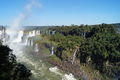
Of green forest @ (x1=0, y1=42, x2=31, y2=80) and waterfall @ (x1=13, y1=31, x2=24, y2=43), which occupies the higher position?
green forest @ (x1=0, y1=42, x2=31, y2=80)

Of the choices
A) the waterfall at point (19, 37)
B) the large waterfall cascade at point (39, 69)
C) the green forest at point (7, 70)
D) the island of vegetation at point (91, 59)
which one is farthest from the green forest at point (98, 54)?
the green forest at point (7, 70)

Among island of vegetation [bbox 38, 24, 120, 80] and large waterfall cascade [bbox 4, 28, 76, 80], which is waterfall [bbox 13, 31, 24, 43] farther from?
island of vegetation [bbox 38, 24, 120, 80]

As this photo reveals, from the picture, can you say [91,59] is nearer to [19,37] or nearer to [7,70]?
[7,70]

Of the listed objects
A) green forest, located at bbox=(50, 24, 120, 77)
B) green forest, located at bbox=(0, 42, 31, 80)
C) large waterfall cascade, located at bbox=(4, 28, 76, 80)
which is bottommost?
large waterfall cascade, located at bbox=(4, 28, 76, 80)

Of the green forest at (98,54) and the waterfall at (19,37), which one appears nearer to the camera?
the green forest at (98,54)

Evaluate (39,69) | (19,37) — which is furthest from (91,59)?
(19,37)

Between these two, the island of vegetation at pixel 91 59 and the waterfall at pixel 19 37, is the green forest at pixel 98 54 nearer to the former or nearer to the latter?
the island of vegetation at pixel 91 59

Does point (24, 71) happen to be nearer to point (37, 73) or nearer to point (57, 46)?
point (37, 73)

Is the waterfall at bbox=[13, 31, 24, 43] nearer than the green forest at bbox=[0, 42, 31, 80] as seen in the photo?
No

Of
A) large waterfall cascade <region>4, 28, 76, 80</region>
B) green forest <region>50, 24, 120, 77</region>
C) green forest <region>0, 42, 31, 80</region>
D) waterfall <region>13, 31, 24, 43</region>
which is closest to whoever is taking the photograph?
green forest <region>0, 42, 31, 80</region>

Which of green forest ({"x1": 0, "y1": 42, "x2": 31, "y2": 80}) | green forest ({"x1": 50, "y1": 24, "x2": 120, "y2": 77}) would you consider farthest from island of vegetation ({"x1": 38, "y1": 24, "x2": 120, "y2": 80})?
green forest ({"x1": 0, "y1": 42, "x2": 31, "y2": 80})

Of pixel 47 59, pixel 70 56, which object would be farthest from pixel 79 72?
pixel 47 59
